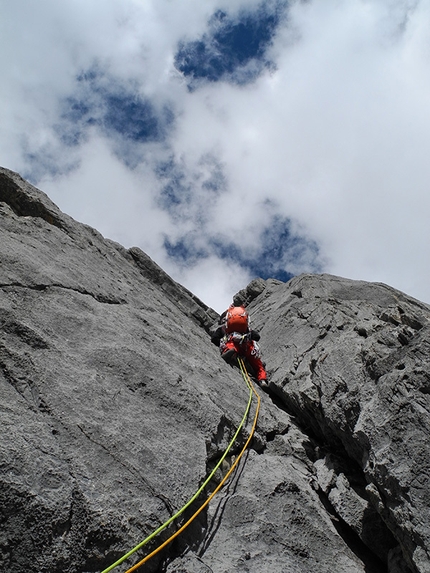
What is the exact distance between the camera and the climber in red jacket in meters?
9.62

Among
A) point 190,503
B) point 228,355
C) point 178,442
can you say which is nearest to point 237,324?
point 228,355

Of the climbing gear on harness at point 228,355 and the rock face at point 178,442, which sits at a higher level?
the climbing gear on harness at point 228,355

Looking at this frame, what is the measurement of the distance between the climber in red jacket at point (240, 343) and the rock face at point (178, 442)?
1.23 meters

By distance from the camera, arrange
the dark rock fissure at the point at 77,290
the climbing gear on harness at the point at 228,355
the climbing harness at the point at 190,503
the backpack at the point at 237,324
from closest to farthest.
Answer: the climbing harness at the point at 190,503 < the dark rock fissure at the point at 77,290 < the climbing gear on harness at the point at 228,355 < the backpack at the point at 237,324

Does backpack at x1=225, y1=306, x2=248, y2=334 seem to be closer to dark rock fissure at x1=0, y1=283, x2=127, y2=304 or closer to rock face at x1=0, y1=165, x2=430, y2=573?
rock face at x1=0, y1=165, x2=430, y2=573

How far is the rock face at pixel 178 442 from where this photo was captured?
13.3 feet

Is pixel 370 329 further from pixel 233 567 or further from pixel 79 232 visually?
pixel 79 232

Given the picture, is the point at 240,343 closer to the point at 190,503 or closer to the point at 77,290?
the point at 77,290

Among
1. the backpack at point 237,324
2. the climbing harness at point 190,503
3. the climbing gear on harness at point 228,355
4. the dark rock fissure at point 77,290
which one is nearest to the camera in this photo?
the climbing harness at point 190,503

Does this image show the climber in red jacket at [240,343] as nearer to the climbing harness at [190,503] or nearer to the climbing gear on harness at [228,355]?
the climbing gear on harness at [228,355]

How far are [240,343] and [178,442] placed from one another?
494 cm

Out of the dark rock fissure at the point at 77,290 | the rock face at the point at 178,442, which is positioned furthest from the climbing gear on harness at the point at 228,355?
the dark rock fissure at the point at 77,290

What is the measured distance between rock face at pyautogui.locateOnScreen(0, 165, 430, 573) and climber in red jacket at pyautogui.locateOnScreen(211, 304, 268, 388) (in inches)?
48.4

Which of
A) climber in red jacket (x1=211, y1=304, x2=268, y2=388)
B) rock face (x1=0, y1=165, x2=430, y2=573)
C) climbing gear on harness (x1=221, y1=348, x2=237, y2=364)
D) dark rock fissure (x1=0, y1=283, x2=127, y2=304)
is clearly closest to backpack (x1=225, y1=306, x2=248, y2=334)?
climber in red jacket (x1=211, y1=304, x2=268, y2=388)
